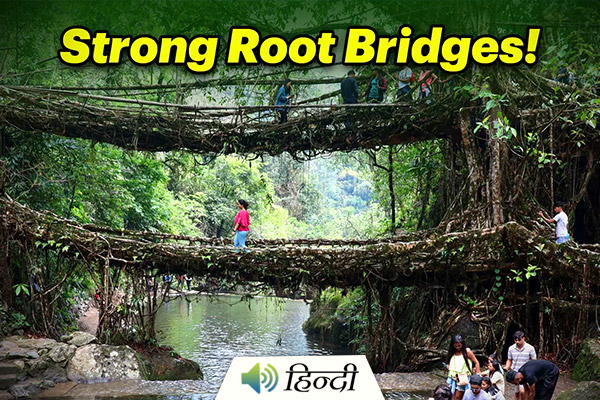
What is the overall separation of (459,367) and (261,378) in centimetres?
277

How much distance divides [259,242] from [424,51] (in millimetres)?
4513

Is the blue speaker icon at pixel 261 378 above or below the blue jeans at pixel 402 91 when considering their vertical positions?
below

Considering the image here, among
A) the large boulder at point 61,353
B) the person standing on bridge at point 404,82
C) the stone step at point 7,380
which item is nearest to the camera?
the stone step at point 7,380

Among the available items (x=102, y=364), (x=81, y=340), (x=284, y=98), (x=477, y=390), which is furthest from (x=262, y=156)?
(x=477, y=390)

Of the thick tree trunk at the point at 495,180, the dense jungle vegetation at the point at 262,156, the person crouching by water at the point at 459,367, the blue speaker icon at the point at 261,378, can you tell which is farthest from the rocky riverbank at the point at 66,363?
the thick tree trunk at the point at 495,180

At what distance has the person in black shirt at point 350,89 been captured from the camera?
9.64 meters

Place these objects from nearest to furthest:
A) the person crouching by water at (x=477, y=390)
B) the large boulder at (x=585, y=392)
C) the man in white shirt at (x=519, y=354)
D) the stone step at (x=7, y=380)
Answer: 1. the person crouching by water at (x=477, y=390)
2. the large boulder at (x=585, y=392)
3. the man in white shirt at (x=519, y=354)
4. the stone step at (x=7, y=380)

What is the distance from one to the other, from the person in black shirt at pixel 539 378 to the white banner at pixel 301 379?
2521 millimetres

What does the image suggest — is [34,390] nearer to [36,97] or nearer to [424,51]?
[36,97]

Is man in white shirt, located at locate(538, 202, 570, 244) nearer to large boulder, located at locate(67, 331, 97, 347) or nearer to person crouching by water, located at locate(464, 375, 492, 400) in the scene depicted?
person crouching by water, located at locate(464, 375, 492, 400)

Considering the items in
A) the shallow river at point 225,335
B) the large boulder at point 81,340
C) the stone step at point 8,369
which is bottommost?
the shallow river at point 225,335

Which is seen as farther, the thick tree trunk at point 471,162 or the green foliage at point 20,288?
the thick tree trunk at point 471,162

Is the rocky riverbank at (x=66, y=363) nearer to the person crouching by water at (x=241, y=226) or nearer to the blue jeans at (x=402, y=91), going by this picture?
the person crouching by water at (x=241, y=226)

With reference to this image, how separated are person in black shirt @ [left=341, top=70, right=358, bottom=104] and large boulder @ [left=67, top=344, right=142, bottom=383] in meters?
5.76
